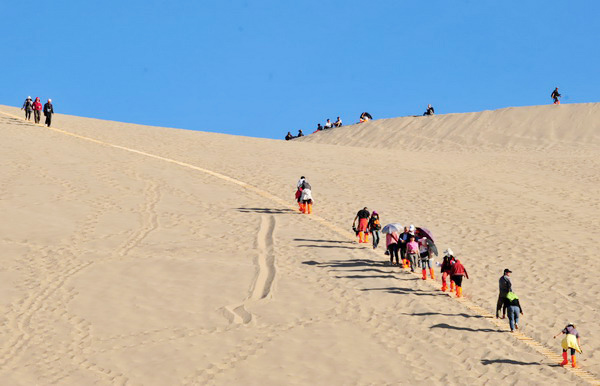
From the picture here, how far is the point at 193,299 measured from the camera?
18.4 meters

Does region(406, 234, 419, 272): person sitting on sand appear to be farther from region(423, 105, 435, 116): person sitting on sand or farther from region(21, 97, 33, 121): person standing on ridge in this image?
region(423, 105, 435, 116): person sitting on sand

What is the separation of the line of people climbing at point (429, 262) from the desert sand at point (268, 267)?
36 cm

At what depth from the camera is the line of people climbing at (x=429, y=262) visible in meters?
17.0

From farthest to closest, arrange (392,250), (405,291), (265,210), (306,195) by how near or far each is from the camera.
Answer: (265,210) → (306,195) → (392,250) → (405,291)

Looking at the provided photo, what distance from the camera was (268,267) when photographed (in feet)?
69.3

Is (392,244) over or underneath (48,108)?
underneath

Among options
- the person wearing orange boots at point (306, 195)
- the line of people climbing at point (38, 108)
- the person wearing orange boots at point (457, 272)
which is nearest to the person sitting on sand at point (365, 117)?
the line of people climbing at point (38, 108)

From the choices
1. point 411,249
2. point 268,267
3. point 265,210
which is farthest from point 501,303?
point 265,210

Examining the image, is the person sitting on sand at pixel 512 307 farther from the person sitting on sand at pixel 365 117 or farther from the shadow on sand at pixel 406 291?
the person sitting on sand at pixel 365 117

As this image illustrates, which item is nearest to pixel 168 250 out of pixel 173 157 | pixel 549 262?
pixel 549 262

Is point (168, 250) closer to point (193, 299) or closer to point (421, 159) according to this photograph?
point (193, 299)

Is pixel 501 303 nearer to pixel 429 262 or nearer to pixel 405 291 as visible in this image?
pixel 405 291

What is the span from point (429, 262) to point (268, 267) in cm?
385

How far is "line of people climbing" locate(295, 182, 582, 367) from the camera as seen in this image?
55.7 ft
